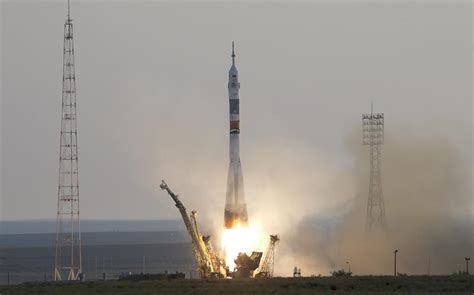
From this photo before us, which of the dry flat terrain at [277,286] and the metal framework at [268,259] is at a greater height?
the metal framework at [268,259]

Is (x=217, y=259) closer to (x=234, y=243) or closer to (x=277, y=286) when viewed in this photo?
(x=234, y=243)

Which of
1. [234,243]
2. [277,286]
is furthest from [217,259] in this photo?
[277,286]

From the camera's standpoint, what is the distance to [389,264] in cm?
13438

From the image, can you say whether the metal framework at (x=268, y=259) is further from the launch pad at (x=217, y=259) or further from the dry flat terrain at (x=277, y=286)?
the dry flat terrain at (x=277, y=286)

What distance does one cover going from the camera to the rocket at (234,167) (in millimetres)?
101188

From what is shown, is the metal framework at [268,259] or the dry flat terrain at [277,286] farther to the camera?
the metal framework at [268,259]

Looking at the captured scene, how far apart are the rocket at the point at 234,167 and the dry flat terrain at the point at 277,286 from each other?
35.9 ft

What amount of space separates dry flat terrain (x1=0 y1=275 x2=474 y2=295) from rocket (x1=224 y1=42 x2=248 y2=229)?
35.9 ft

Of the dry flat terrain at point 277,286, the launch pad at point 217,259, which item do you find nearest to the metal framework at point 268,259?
the launch pad at point 217,259

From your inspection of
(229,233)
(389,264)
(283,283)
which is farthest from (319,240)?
(283,283)

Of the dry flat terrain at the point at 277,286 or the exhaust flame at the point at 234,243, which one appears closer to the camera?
the dry flat terrain at the point at 277,286

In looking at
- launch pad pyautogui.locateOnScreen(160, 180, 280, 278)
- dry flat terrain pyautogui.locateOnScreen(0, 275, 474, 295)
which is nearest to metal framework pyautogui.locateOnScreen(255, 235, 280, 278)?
launch pad pyautogui.locateOnScreen(160, 180, 280, 278)

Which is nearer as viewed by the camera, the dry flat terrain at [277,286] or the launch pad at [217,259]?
the dry flat terrain at [277,286]

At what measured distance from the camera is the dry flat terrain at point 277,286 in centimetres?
8412
